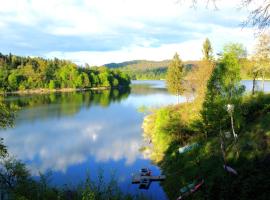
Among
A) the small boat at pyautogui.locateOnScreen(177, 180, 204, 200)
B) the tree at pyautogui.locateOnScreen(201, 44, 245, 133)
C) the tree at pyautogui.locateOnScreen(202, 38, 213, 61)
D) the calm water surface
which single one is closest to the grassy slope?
the small boat at pyautogui.locateOnScreen(177, 180, 204, 200)

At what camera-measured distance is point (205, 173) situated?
70.5 feet

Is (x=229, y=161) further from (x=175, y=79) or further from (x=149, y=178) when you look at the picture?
(x=175, y=79)

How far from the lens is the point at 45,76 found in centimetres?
14225

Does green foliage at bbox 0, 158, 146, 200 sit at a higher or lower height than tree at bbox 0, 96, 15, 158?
lower

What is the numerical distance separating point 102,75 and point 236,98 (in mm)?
139299

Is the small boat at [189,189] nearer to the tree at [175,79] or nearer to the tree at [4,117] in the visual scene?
the tree at [4,117]

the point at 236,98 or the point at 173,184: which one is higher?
the point at 236,98

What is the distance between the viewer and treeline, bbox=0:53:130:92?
134 meters

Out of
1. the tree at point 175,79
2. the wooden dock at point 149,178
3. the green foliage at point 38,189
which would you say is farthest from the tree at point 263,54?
the green foliage at point 38,189

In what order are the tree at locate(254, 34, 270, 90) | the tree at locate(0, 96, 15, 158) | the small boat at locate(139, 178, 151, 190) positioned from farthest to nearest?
1. the tree at locate(254, 34, 270, 90)
2. the small boat at locate(139, 178, 151, 190)
3. the tree at locate(0, 96, 15, 158)

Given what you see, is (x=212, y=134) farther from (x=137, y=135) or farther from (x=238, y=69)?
(x=137, y=135)

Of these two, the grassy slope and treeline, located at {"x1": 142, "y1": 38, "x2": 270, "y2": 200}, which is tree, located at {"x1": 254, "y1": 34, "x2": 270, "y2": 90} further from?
the grassy slope

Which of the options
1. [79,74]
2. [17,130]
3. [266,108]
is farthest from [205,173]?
[79,74]

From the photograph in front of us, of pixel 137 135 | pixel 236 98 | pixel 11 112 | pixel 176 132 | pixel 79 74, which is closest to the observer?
pixel 11 112
